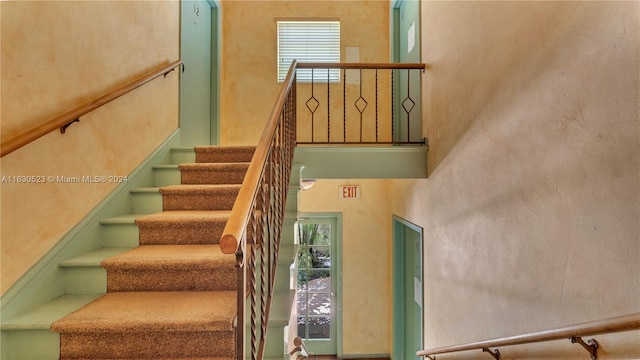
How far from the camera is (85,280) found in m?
1.93

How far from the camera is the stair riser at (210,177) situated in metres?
2.87

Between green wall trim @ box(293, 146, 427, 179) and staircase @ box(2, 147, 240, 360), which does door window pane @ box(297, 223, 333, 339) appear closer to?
green wall trim @ box(293, 146, 427, 179)

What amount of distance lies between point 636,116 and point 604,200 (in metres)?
0.28

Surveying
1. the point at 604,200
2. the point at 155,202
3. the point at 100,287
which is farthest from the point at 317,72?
the point at 604,200

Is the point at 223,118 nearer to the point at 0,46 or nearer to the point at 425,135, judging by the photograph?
the point at 425,135

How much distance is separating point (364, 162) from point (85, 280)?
2.19 m

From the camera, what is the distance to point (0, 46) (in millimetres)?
1561

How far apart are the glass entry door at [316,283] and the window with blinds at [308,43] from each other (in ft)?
7.05

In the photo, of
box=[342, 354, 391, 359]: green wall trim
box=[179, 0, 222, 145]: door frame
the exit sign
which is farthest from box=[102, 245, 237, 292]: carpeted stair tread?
box=[342, 354, 391, 359]: green wall trim

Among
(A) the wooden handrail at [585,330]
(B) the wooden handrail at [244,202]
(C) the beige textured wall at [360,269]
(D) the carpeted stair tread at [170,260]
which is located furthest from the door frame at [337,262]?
(A) the wooden handrail at [585,330]

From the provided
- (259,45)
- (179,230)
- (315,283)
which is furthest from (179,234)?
(259,45)

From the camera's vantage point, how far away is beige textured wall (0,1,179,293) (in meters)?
1.64

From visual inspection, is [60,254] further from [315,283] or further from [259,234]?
[315,283]

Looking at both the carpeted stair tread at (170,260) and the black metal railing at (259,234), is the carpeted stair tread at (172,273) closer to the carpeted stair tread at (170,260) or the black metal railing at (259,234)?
the carpeted stair tread at (170,260)
